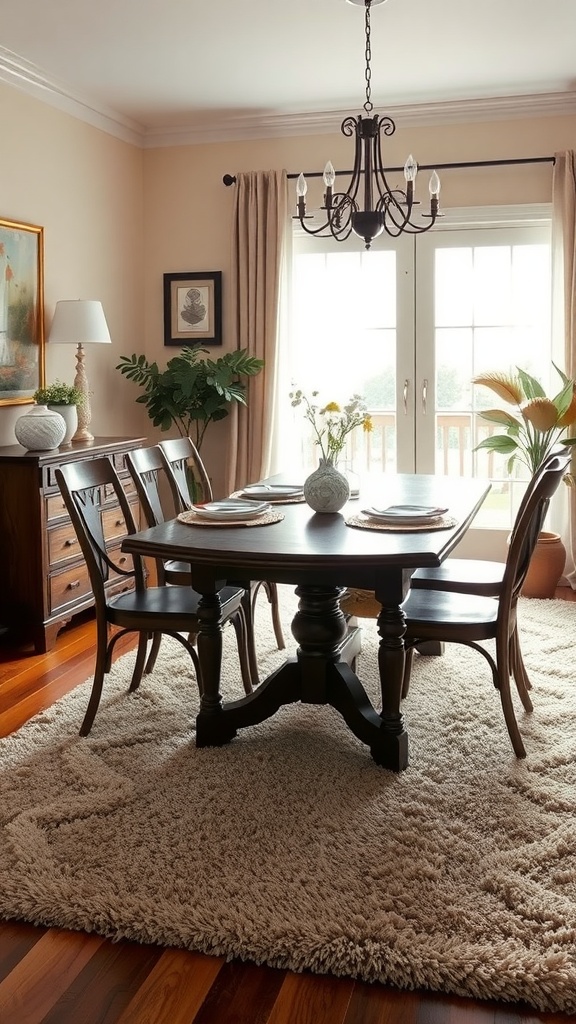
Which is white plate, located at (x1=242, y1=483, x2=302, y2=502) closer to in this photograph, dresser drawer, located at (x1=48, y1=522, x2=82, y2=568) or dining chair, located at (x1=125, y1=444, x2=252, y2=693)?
dining chair, located at (x1=125, y1=444, x2=252, y2=693)

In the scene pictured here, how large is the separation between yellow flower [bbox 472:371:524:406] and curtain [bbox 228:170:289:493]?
139 centimetres

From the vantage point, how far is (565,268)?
5500mm

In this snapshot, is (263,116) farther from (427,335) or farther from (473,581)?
(473,581)

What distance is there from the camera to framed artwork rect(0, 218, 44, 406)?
483 centimetres

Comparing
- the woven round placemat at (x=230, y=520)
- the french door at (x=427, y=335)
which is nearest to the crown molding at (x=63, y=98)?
the french door at (x=427, y=335)

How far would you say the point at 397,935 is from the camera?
2066 millimetres

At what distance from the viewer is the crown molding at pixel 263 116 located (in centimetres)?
520

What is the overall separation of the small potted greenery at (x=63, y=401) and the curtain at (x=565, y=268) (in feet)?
9.27

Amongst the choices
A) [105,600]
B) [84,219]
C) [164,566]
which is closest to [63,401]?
[84,219]

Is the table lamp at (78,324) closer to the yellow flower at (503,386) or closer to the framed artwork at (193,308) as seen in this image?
the framed artwork at (193,308)

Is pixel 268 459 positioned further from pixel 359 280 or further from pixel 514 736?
pixel 514 736

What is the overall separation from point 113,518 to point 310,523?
84.0 inches

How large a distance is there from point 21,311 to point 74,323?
0.28m

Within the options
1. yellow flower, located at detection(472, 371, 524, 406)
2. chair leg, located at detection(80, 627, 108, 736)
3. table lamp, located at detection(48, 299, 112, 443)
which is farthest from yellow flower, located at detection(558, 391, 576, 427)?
chair leg, located at detection(80, 627, 108, 736)
